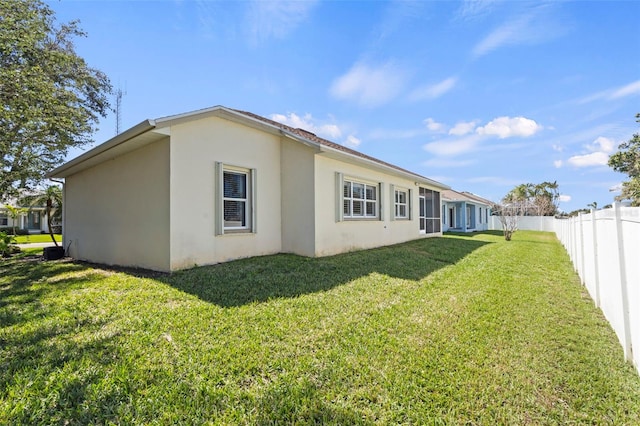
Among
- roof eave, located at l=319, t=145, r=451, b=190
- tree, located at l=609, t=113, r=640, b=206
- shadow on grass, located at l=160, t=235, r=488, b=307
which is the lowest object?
shadow on grass, located at l=160, t=235, r=488, b=307

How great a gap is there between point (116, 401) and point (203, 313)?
1987mm

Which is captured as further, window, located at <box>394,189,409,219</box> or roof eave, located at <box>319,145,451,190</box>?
window, located at <box>394,189,409,219</box>

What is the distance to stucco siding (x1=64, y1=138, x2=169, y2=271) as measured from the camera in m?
7.34

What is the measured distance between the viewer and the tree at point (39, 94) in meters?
8.84

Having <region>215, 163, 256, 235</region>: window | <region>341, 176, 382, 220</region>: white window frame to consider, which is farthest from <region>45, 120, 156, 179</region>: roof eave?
<region>341, 176, 382, 220</region>: white window frame

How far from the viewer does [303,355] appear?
3.46 m

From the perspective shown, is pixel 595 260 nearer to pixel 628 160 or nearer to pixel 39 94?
pixel 39 94

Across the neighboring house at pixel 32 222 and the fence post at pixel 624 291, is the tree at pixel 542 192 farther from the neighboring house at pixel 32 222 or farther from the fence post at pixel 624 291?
the neighboring house at pixel 32 222

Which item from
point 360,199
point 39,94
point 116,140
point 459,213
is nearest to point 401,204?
point 360,199

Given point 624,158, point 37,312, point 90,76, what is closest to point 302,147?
point 37,312

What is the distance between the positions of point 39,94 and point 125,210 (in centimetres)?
439

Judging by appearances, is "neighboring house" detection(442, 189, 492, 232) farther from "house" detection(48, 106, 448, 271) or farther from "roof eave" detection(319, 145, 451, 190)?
"house" detection(48, 106, 448, 271)

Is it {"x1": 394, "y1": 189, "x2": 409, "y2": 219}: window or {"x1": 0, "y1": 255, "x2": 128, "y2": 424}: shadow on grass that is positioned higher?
{"x1": 394, "y1": 189, "x2": 409, "y2": 219}: window

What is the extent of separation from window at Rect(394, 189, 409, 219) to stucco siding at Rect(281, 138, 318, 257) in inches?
251
